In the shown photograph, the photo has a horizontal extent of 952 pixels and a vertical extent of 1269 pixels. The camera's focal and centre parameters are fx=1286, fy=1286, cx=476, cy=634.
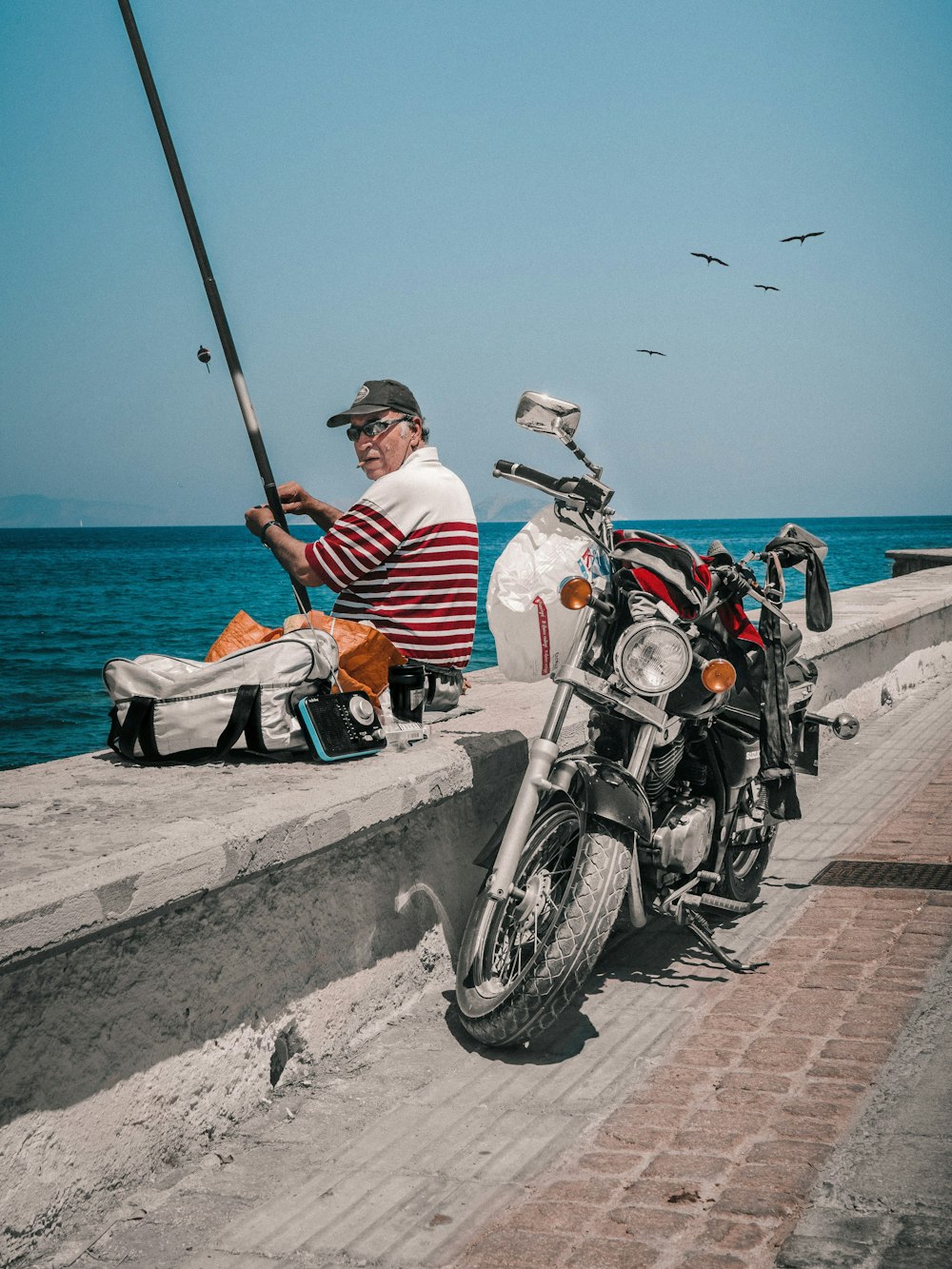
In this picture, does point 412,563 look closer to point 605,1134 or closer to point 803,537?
point 803,537

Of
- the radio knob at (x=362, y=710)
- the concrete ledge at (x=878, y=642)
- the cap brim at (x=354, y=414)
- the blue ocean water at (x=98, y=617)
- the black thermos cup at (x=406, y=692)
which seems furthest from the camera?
the blue ocean water at (x=98, y=617)

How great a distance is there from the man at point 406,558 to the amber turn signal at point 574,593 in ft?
3.75

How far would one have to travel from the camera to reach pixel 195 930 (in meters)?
3.16

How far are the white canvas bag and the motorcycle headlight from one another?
0.94 m

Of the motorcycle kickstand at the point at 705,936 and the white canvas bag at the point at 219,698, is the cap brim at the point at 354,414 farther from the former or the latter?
the motorcycle kickstand at the point at 705,936

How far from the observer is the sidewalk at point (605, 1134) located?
2.79 metres

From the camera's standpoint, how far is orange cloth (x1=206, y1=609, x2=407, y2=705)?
4457mm

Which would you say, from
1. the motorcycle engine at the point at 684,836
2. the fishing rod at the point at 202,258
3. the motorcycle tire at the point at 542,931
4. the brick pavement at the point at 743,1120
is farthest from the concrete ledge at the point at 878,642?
the motorcycle tire at the point at 542,931

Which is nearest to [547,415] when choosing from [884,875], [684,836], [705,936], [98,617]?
[684,836]

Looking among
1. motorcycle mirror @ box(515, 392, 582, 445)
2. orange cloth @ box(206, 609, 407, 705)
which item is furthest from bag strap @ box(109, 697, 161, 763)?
motorcycle mirror @ box(515, 392, 582, 445)

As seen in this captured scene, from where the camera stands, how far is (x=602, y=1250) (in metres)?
2.74

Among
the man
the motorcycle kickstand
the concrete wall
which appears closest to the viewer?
the concrete wall

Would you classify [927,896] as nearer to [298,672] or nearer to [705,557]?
[705,557]

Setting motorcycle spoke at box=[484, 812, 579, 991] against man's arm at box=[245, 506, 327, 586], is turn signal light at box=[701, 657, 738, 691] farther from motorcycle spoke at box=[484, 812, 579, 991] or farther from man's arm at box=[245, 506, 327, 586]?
man's arm at box=[245, 506, 327, 586]
